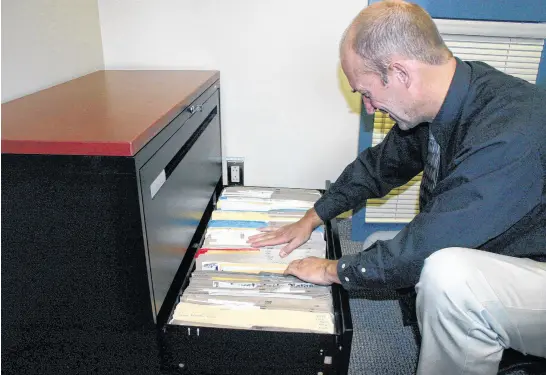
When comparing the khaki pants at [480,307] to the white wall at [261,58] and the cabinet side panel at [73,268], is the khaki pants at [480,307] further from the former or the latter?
the white wall at [261,58]

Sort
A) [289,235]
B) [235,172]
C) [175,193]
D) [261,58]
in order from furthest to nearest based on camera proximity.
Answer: [235,172] → [261,58] → [289,235] → [175,193]

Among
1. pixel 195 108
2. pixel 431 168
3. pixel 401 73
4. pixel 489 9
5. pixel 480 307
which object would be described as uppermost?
pixel 489 9

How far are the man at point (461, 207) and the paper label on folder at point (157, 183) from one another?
335mm

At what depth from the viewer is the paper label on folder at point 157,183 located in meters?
0.80

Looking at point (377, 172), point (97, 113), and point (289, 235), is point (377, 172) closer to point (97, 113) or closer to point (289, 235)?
point (289, 235)

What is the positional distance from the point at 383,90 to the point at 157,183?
46 cm

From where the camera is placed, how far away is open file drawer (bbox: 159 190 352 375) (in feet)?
2.57

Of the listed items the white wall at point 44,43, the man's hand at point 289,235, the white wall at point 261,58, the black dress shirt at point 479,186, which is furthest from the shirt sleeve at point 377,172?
the white wall at point 44,43

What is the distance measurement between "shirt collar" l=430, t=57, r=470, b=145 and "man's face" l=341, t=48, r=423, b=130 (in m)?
0.04

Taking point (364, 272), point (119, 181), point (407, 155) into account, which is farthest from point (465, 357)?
point (119, 181)

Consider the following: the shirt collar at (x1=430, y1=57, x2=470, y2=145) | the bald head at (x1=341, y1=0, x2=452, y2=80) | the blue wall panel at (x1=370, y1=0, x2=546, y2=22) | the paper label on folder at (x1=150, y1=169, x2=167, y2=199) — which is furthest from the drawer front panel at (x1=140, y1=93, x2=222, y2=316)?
Answer: the blue wall panel at (x1=370, y1=0, x2=546, y2=22)

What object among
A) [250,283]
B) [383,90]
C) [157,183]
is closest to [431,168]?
[383,90]

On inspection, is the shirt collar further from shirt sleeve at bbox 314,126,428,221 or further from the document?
the document

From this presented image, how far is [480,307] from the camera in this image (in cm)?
75
